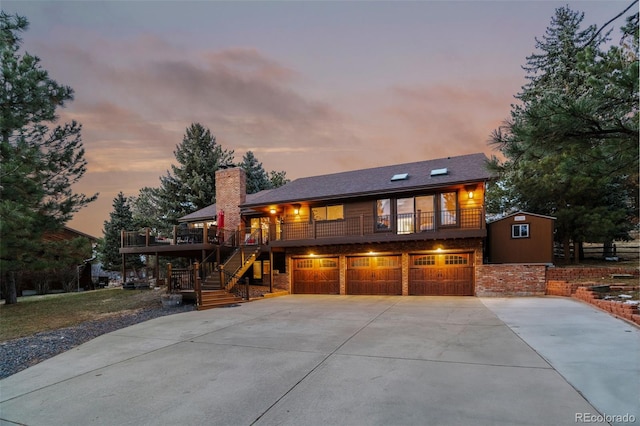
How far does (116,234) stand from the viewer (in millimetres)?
32500

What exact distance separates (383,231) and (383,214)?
863mm

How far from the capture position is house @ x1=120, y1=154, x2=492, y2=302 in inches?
554

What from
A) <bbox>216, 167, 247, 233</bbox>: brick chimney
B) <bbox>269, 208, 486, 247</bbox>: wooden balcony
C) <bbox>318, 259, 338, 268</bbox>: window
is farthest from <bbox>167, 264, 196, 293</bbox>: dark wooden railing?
<bbox>318, 259, 338, 268</bbox>: window

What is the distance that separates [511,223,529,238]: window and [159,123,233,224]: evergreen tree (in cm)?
2563

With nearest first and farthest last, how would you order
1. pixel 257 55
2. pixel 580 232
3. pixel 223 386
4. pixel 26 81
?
pixel 223 386, pixel 26 81, pixel 257 55, pixel 580 232

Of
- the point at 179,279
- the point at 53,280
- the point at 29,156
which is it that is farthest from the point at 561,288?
the point at 53,280

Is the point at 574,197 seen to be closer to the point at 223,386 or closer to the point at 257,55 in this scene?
the point at 257,55

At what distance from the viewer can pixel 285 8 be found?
30.2 feet

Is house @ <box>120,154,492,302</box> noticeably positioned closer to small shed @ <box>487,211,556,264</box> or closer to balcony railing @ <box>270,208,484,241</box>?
balcony railing @ <box>270,208,484,241</box>

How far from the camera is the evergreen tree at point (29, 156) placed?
9206 millimetres

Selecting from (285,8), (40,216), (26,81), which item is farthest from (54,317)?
(285,8)

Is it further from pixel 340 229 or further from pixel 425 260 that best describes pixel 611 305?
pixel 340 229

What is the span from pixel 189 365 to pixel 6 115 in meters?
12.4

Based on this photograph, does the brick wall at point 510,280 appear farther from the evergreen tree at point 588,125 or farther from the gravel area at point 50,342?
the gravel area at point 50,342
